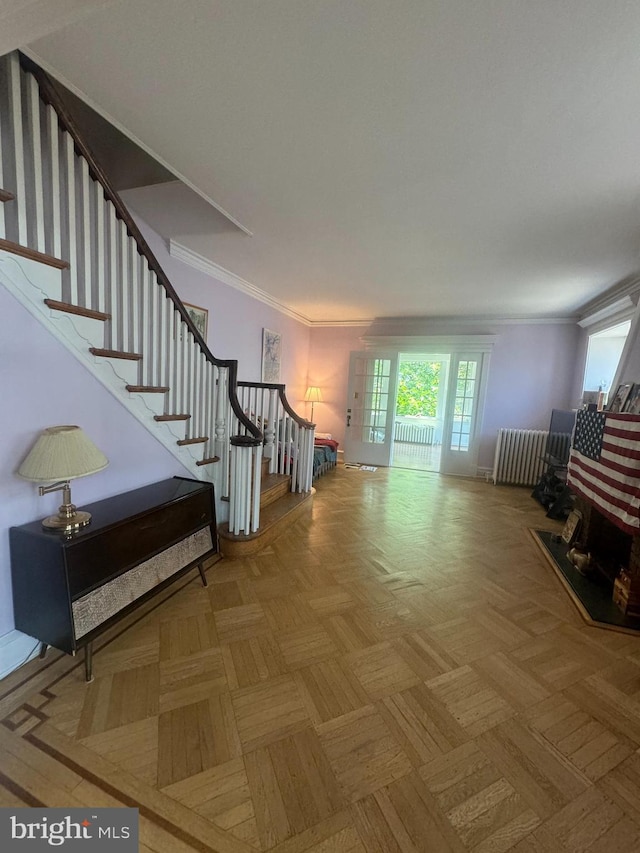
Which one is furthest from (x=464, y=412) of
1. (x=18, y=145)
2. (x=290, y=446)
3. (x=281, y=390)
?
(x=18, y=145)

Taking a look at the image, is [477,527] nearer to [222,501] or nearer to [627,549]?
[627,549]

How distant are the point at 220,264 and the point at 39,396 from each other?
111 inches

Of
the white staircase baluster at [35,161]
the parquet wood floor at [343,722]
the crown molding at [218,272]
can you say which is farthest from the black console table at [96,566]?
the crown molding at [218,272]

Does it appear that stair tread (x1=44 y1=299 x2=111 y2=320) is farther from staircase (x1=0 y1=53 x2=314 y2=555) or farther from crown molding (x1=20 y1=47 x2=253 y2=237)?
crown molding (x1=20 y1=47 x2=253 y2=237)

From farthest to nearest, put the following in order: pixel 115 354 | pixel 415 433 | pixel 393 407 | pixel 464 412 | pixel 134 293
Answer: pixel 415 433 < pixel 393 407 < pixel 464 412 < pixel 134 293 < pixel 115 354

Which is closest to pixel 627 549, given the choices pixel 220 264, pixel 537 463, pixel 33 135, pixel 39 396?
pixel 537 463

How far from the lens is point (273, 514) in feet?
10.5

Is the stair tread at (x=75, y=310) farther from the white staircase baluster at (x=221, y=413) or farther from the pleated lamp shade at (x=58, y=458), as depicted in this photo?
the white staircase baluster at (x=221, y=413)

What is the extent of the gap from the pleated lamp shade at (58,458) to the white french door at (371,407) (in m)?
5.09

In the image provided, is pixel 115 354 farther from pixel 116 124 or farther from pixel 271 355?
pixel 271 355

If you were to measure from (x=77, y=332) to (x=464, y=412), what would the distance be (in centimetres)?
548

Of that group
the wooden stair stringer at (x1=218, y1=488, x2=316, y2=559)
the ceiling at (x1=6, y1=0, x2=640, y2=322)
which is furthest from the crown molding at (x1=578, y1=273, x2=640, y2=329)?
the wooden stair stringer at (x1=218, y1=488, x2=316, y2=559)

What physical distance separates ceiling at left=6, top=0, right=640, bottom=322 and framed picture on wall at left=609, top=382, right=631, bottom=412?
3.66ft

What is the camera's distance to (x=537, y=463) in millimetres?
5199
